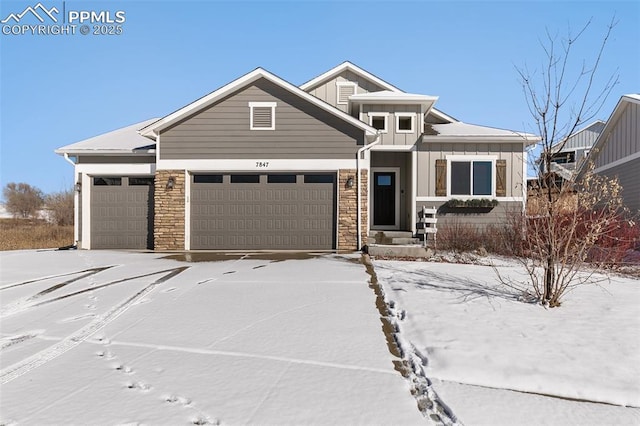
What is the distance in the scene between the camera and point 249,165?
11.2 metres

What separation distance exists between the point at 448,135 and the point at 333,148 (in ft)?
13.0

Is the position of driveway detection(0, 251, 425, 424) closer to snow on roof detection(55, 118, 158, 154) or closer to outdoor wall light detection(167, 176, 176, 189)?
outdoor wall light detection(167, 176, 176, 189)

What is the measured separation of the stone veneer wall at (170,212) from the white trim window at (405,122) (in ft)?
23.8

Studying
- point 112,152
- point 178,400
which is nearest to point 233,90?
point 112,152

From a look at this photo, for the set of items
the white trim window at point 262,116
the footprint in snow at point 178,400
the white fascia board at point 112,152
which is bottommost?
the footprint in snow at point 178,400

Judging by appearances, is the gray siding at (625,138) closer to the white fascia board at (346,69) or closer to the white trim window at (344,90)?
the white fascia board at (346,69)

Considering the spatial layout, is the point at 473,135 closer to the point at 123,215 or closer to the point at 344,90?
the point at 344,90

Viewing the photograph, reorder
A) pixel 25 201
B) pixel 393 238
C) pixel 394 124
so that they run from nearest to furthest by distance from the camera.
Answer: pixel 393 238, pixel 394 124, pixel 25 201

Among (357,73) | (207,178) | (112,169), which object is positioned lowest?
(207,178)

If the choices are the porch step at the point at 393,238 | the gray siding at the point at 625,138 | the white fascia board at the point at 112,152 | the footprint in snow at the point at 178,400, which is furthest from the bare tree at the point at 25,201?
the gray siding at the point at 625,138

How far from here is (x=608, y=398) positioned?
2994 millimetres

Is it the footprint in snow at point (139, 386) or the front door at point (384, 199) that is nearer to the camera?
the footprint in snow at point (139, 386)

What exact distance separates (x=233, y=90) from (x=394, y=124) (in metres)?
5.41

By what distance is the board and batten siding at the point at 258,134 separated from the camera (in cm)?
1118
